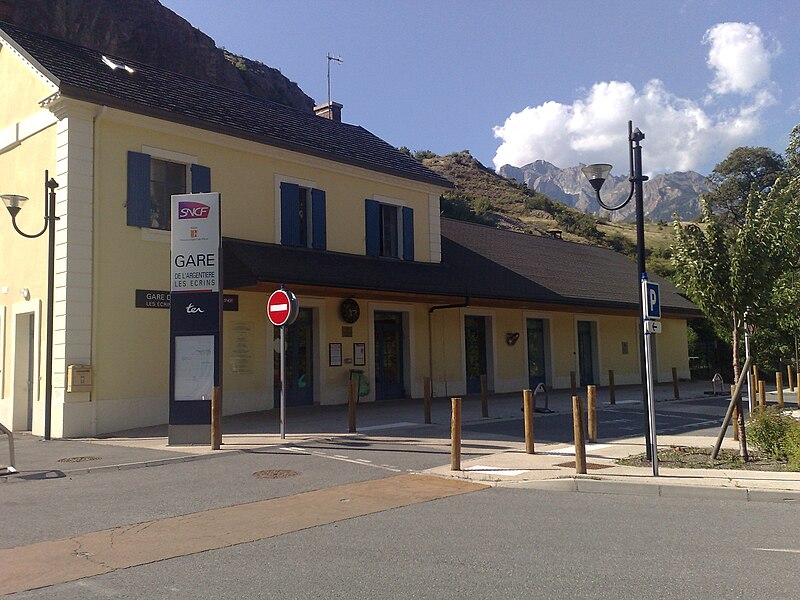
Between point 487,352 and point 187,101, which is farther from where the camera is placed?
point 487,352

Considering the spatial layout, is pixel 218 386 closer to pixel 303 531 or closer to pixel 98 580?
pixel 303 531

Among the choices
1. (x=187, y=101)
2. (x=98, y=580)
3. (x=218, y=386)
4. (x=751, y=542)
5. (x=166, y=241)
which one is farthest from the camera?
(x=187, y=101)

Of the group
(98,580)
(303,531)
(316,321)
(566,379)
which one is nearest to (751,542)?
(303,531)

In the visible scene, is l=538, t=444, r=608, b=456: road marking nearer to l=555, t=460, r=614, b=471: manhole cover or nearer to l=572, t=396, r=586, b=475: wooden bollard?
l=555, t=460, r=614, b=471: manhole cover

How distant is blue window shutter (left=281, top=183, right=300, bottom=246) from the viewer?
18.1m

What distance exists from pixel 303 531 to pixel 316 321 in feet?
39.8

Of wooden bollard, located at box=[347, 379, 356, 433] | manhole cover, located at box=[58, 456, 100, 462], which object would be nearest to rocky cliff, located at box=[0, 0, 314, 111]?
wooden bollard, located at box=[347, 379, 356, 433]

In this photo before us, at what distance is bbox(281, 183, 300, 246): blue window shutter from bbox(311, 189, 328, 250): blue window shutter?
424 mm

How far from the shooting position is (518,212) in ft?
251

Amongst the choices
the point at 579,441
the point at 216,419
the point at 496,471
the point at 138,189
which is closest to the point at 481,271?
the point at 138,189

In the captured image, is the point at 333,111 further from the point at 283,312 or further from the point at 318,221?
the point at 283,312

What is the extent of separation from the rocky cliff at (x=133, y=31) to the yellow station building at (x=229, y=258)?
1497 inches

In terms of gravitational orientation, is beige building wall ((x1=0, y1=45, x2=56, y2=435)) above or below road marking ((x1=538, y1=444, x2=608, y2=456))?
above

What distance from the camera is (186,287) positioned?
12.5 m
